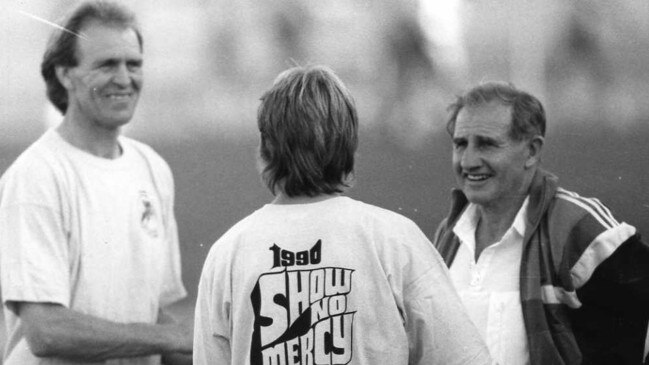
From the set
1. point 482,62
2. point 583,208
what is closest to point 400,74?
point 482,62

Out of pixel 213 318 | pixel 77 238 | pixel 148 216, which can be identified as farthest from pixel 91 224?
pixel 213 318

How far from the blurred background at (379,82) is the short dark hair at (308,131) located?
0.72 m

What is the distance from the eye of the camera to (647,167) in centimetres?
246

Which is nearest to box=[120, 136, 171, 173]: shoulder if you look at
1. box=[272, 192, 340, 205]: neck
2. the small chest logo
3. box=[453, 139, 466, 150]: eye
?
the small chest logo

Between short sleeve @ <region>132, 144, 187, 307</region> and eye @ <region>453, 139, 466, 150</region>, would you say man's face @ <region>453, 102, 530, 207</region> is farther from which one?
short sleeve @ <region>132, 144, 187, 307</region>

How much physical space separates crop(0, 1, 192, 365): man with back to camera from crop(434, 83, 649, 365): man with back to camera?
0.75 meters

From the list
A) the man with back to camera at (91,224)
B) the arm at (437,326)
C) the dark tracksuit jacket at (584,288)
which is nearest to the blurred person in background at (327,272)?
the arm at (437,326)

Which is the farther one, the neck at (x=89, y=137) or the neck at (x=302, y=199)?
the neck at (x=89, y=137)

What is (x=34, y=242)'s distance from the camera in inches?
100

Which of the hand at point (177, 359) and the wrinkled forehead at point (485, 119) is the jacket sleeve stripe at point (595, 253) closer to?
the wrinkled forehead at point (485, 119)

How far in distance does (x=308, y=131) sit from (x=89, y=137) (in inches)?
37.2

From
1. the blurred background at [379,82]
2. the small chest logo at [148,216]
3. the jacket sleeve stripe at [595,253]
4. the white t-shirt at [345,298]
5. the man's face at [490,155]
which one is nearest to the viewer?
the white t-shirt at [345,298]

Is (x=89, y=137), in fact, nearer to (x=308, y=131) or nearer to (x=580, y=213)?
(x=308, y=131)

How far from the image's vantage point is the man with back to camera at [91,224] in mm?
2537
